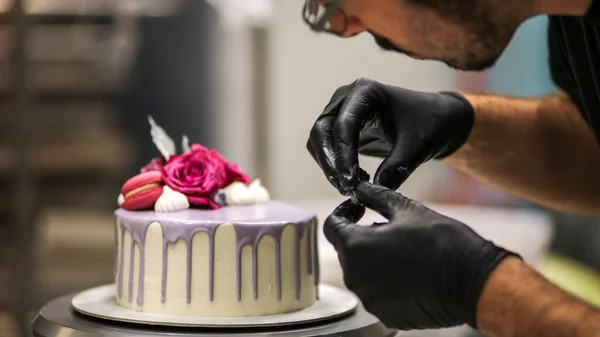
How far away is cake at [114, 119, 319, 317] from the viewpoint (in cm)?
136

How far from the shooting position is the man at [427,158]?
101 centimetres

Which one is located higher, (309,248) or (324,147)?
(324,147)

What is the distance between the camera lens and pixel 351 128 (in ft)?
4.23

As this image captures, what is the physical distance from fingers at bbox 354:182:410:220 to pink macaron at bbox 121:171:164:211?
1.64 feet

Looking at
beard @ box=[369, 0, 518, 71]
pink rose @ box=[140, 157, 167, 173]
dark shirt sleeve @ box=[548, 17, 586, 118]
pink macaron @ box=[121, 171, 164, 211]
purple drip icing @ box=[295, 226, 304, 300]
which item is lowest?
purple drip icing @ box=[295, 226, 304, 300]

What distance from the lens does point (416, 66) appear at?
3059 millimetres

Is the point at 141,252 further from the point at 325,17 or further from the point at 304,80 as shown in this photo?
the point at 304,80

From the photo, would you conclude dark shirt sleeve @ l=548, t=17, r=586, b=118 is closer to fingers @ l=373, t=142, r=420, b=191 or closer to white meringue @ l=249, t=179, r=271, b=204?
fingers @ l=373, t=142, r=420, b=191

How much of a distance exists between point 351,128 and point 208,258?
351 millimetres

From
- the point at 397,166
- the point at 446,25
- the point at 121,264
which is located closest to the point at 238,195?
the point at 121,264

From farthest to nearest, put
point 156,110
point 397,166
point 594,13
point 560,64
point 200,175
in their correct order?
point 156,110 → point 560,64 → point 200,175 → point 397,166 → point 594,13

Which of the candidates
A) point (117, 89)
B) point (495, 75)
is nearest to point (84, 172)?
point (117, 89)

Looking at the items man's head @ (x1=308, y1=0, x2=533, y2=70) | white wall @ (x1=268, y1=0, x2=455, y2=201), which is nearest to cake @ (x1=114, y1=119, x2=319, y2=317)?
man's head @ (x1=308, y1=0, x2=533, y2=70)

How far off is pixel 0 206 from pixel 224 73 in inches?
44.8
